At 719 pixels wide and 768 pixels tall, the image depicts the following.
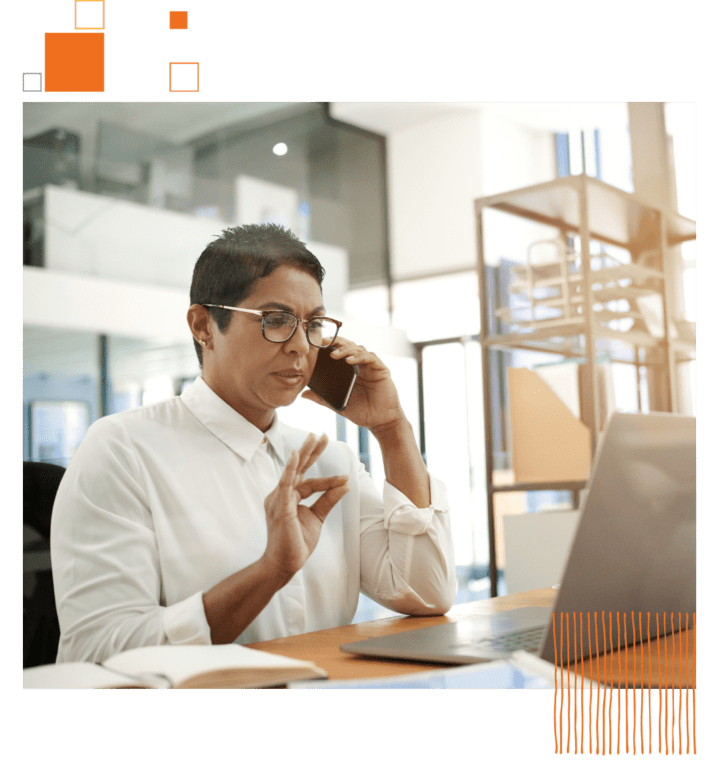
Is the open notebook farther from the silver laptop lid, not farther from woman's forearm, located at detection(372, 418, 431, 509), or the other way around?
woman's forearm, located at detection(372, 418, 431, 509)

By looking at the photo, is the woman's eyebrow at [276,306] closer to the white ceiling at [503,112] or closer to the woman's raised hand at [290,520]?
the woman's raised hand at [290,520]

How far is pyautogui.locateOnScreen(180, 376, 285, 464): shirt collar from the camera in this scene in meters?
1.75

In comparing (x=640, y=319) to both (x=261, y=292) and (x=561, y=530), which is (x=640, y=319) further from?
(x=261, y=292)

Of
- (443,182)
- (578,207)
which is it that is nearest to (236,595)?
(443,182)

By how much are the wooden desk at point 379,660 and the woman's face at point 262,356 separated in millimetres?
492

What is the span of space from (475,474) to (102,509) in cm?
90

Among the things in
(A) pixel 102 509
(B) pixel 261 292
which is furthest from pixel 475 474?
(A) pixel 102 509

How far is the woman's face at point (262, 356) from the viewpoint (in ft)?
5.69
